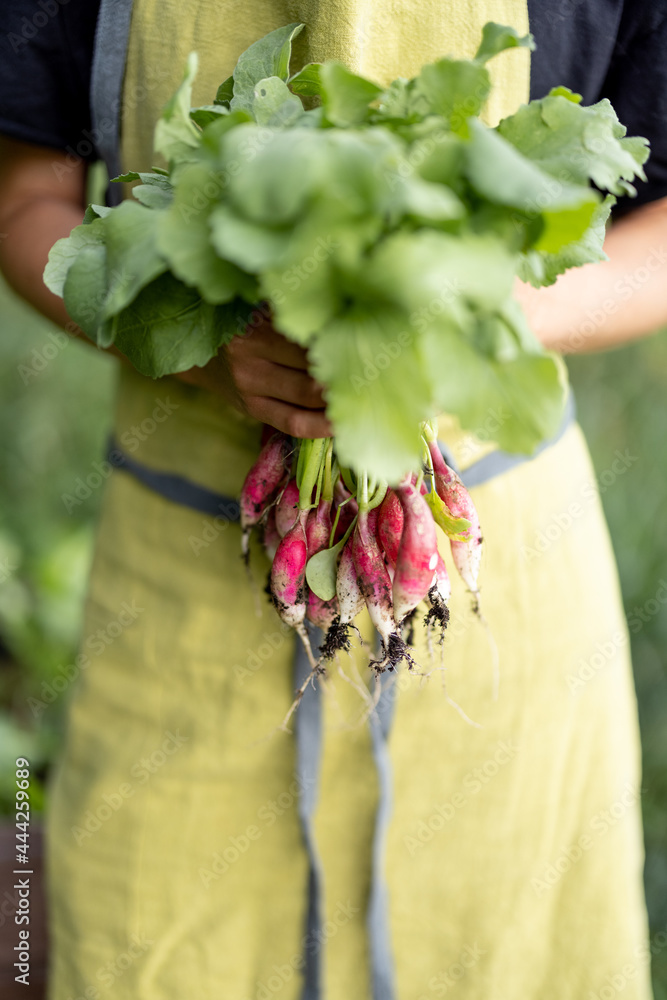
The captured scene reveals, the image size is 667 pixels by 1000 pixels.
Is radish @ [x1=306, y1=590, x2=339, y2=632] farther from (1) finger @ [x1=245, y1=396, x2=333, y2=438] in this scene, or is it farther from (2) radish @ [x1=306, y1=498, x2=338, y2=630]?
(1) finger @ [x1=245, y1=396, x2=333, y2=438]

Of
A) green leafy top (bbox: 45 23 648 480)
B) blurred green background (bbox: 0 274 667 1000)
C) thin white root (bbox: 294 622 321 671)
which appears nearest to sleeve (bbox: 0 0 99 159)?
green leafy top (bbox: 45 23 648 480)

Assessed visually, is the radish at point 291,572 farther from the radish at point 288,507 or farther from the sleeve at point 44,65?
the sleeve at point 44,65

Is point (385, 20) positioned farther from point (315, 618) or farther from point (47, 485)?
point (47, 485)

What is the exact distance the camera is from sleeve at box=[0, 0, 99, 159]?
77 cm

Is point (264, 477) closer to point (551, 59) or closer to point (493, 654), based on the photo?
point (493, 654)

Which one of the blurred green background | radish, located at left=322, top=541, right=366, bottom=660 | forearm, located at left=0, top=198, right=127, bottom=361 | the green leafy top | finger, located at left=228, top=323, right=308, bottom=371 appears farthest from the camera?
the blurred green background

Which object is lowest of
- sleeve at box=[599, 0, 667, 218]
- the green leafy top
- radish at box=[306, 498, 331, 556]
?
radish at box=[306, 498, 331, 556]

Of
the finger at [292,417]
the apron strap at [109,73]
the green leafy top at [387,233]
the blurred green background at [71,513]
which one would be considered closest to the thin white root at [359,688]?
the finger at [292,417]

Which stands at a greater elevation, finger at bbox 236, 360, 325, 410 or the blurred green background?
finger at bbox 236, 360, 325, 410

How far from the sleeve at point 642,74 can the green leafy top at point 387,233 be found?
0.84 ft

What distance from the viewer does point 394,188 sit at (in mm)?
436

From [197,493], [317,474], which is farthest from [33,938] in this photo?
[317,474]

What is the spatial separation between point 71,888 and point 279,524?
0.48 m

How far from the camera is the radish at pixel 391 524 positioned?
0.71 metres
